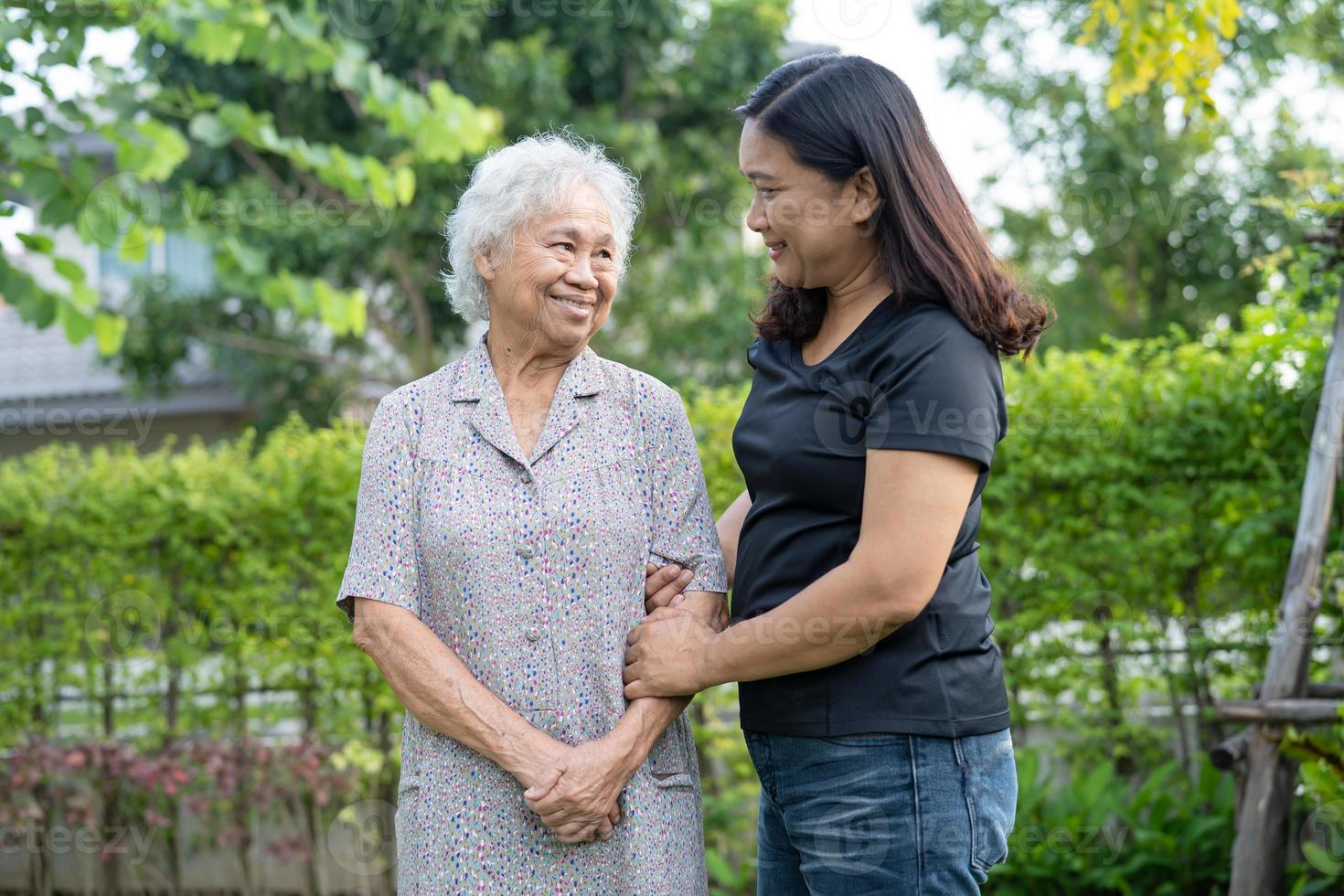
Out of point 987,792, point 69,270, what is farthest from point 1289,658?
point 69,270

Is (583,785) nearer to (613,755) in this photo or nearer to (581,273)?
(613,755)

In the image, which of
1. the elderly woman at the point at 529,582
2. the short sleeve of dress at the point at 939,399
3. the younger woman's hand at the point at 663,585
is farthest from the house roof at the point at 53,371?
the short sleeve of dress at the point at 939,399

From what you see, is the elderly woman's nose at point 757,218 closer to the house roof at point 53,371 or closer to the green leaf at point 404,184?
the green leaf at point 404,184

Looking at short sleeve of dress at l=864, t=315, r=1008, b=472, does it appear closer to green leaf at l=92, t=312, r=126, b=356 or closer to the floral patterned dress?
the floral patterned dress

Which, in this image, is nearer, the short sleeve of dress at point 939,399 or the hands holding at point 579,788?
the short sleeve of dress at point 939,399

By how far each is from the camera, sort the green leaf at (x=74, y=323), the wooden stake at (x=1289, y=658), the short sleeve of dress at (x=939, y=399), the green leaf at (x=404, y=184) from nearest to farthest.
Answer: the short sleeve of dress at (x=939, y=399) < the wooden stake at (x=1289, y=658) < the green leaf at (x=74, y=323) < the green leaf at (x=404, y=184)

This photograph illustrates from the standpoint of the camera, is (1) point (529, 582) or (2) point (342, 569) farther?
(2) point (342, 569)

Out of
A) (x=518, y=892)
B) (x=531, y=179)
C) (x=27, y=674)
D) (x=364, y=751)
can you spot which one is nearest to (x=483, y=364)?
(x=531, y=179)

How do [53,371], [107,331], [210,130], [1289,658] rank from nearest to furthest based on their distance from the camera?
[1289,658], [107,331], [210,130], [53,371]

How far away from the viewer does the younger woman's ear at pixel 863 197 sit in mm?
2004

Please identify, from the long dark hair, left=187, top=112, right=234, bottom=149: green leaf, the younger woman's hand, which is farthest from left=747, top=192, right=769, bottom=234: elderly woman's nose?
left=187, top=112, right=234, bottom=149: green leaf

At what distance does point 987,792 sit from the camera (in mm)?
1998

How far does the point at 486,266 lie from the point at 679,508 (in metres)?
0.57

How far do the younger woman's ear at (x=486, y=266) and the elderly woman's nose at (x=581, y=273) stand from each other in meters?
0.15
